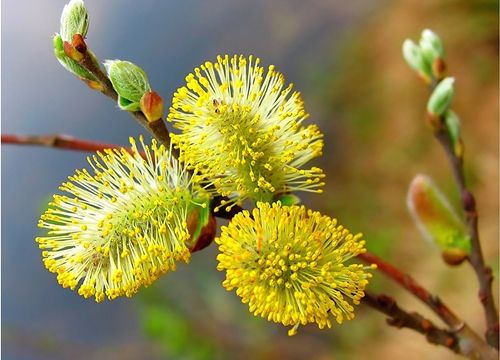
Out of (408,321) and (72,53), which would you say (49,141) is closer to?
(72,53)

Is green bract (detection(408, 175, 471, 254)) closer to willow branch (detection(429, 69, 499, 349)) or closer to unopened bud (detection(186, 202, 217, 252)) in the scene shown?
willow branch (detection(429, 69, 499, 349))

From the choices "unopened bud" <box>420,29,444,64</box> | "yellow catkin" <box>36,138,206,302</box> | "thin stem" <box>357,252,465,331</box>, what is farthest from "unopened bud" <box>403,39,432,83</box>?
"yellow catkin" <box>36,138,206,302</box>

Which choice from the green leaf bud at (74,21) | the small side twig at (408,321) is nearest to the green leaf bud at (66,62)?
the green leaf bud at (74,21)

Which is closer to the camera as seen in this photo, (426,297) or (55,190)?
(426,297)

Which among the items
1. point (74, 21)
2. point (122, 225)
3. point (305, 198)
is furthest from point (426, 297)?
point (305, 198)

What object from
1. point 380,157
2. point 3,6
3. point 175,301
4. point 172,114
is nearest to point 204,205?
point 172,114

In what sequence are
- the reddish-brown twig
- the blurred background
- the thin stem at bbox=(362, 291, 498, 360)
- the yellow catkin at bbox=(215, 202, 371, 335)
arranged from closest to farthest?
1. the yellow catkin at bbox=(215, 202, 371, 335)
2. the thin stem at bbox=(362, 291, 498, 360)
3. the reddish-brown twig
4. the blurred background
